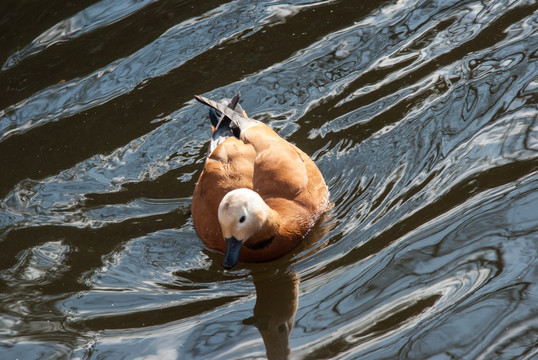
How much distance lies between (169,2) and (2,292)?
15.7 feet

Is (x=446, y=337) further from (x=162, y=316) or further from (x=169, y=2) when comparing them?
(x=169, y=2)

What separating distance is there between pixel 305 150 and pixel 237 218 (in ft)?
5.92

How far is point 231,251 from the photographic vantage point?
5.45 m

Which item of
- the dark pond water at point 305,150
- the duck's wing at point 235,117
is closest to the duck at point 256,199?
the dark pond water at point 305,150

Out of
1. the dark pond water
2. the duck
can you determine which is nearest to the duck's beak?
the duck

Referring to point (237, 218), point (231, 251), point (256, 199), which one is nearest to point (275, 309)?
point (231, 251)

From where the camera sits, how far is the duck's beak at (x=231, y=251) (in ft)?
17.7

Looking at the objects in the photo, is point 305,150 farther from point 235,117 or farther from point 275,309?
point 275,309

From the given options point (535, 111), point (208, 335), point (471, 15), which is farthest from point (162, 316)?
point (471, 15)

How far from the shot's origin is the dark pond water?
5031 mm

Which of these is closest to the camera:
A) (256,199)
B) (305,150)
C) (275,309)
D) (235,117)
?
(275,309)

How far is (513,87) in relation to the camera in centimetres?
704

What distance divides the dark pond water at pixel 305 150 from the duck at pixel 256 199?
17 centimetres

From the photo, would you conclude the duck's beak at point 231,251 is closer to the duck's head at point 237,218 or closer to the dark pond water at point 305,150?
the duck's head at point 237,218
